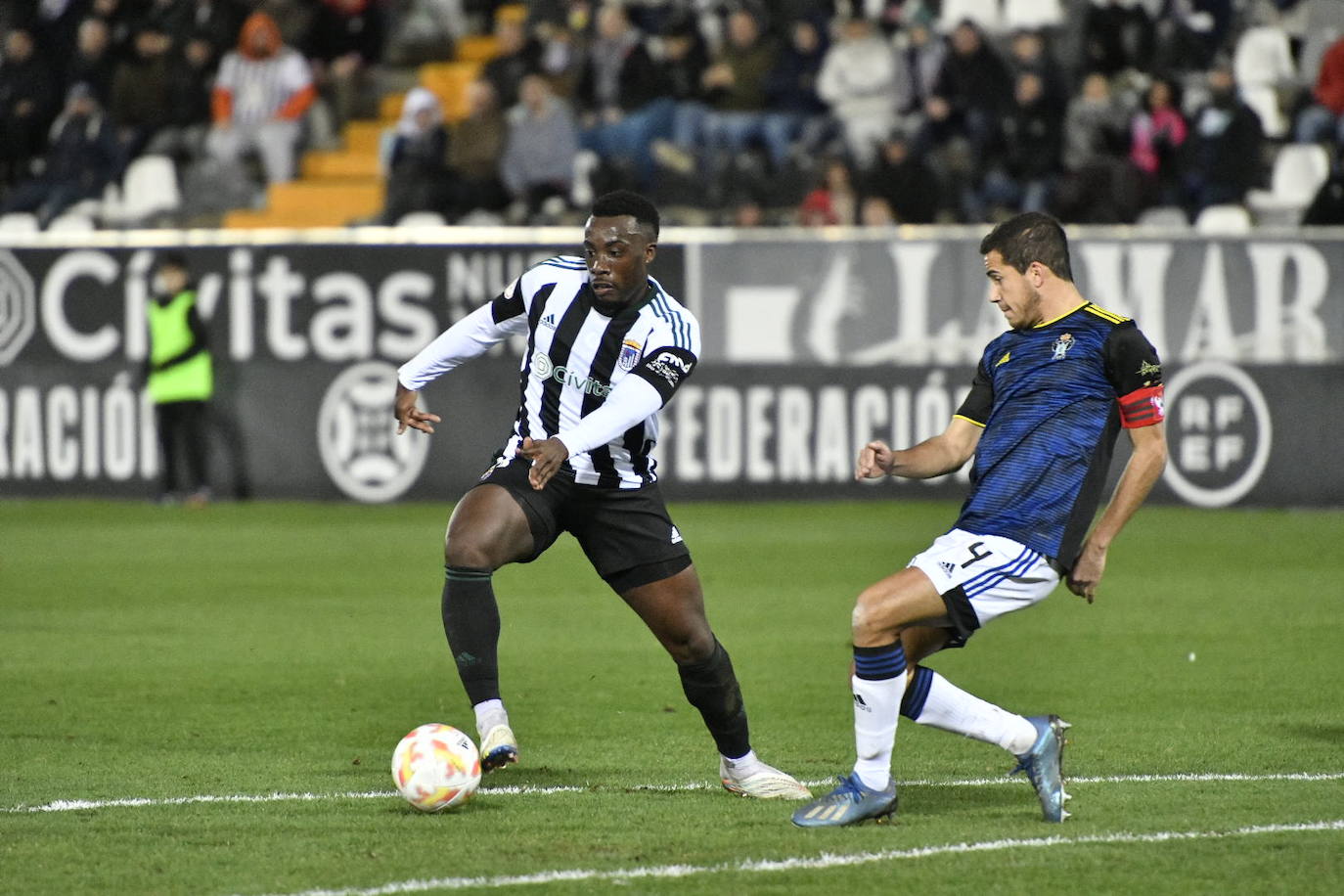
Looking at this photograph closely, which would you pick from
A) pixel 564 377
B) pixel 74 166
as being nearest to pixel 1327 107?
pixel 74 166

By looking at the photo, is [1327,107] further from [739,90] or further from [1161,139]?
[739,90]

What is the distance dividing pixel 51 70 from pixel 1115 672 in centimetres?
1749

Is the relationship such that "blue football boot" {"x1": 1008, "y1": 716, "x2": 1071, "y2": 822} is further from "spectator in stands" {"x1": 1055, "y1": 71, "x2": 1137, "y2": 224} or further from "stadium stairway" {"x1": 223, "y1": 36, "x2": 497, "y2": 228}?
"stadium stairway" {"x1": 223, "y1": 36, "x2": 497, "y2": 228}

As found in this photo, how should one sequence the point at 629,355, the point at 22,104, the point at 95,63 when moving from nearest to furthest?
the point at 629,355 < the point at 22,104 < the point at 95,63

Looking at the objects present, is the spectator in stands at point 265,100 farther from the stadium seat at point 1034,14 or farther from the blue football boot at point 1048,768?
the blue football boot at point 1048,768

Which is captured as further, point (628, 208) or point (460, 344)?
point (460, 344)

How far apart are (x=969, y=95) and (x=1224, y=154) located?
2461 mm

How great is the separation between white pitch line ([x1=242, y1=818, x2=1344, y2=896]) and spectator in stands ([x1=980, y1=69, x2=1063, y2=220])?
522 inches

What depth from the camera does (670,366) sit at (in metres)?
6.95

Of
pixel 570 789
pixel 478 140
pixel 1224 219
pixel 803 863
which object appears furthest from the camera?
pixel 478 140

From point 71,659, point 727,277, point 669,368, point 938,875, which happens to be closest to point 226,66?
point 727,277

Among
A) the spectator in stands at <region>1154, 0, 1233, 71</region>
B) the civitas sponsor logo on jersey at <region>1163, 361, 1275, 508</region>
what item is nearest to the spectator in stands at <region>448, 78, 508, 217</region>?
the spectator in stands at <region>1154, 0, 1233, 71</region>

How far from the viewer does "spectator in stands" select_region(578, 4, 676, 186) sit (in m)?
20.4

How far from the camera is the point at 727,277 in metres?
17.6
